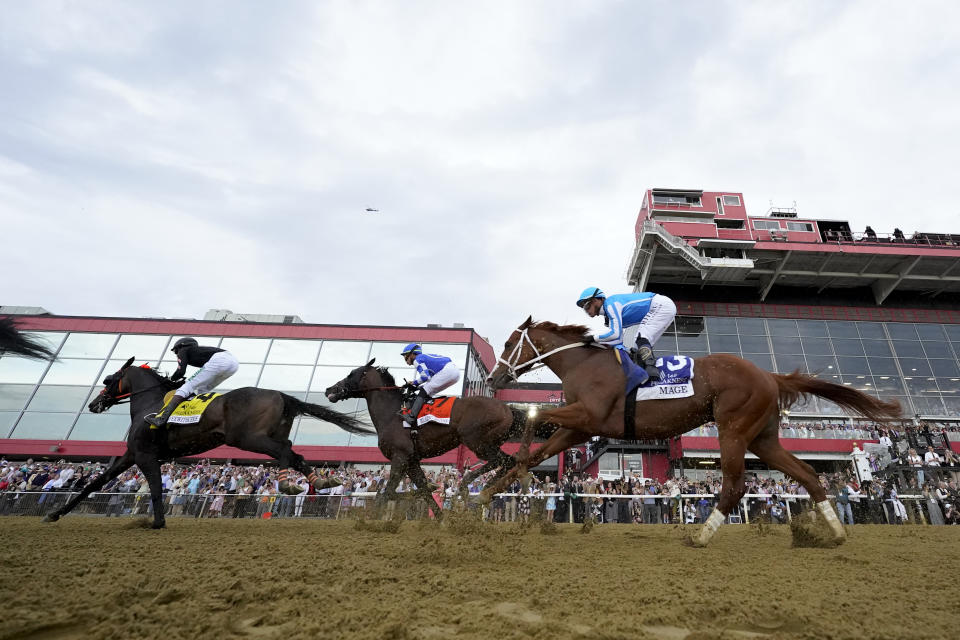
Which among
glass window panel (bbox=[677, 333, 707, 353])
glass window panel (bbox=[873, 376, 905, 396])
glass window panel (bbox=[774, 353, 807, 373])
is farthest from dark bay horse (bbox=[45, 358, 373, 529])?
glass window panel (bbox=[873, 376, 905, 396])

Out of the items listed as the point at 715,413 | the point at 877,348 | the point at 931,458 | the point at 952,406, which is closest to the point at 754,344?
the point at 877,348

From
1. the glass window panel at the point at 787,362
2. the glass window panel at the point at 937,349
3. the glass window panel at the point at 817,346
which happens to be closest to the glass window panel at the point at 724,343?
the glass window panel at the point at 787,362

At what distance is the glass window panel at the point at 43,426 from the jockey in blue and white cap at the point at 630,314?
106 ft

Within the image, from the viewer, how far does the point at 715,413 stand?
5.17 m

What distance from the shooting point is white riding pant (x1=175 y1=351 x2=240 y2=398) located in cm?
665

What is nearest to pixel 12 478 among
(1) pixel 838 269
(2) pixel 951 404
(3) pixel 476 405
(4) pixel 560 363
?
(3) pixel 476 405

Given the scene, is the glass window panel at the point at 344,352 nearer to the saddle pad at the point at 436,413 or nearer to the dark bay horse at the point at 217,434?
the dark bay horse at the point at 217,434

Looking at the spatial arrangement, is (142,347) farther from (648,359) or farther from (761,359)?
(761,359)

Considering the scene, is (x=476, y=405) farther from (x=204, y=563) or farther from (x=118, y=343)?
(x=118, y=343)

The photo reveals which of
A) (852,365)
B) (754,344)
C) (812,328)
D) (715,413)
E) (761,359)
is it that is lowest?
(715,413)

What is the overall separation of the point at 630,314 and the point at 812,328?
34903mm

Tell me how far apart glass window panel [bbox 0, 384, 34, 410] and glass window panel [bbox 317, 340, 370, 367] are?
16.7 meters

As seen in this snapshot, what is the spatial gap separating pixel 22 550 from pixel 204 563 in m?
1.79

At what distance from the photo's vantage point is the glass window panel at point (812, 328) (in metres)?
32.7
